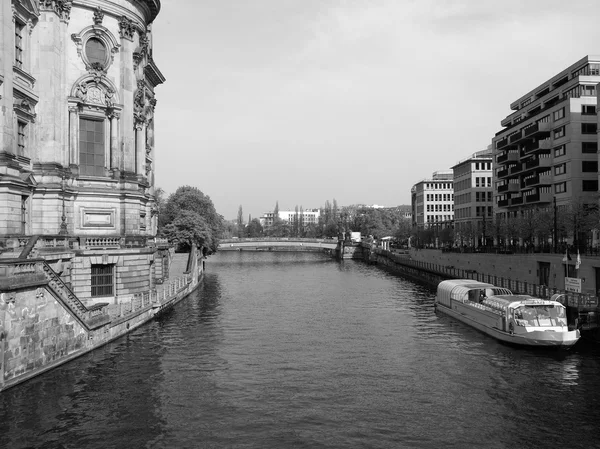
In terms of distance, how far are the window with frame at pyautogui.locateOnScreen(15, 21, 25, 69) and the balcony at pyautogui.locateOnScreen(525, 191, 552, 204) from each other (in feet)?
236

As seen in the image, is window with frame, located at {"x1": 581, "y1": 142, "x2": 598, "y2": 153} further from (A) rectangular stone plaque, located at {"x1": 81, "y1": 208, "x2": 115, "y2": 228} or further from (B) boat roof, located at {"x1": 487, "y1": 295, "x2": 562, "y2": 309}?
(A) rectangular stone plaque, located at {"x1": 81, "y1": 208, "x2": 115, "y2": 228}

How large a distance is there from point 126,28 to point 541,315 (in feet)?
128

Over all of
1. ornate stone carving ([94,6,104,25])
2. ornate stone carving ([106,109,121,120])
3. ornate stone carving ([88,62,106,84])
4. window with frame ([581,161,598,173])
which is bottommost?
window with frame ([581,161,598,173])

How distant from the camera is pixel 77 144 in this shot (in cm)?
4228

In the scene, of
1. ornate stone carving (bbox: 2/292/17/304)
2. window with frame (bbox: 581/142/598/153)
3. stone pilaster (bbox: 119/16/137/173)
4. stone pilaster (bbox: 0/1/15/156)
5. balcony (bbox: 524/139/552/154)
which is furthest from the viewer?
balcony (bbox: 524/139/552/154)

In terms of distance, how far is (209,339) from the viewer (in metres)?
38.7

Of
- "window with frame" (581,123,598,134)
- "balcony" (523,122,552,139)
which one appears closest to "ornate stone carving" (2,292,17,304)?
"window with frame" (581,123,598,134)

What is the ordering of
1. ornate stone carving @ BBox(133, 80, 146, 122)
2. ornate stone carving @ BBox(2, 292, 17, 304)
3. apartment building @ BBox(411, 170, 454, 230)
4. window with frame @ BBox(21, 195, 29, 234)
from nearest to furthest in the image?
ornate stone carving @ BBox(2, 292, 17, 304) < window with frame @ BBox(21, 195, 29, 234) < ornate stone carving @ BBox(133, 80, 146, 122) < apartment building @ BBox(411, 170, 454, 230)

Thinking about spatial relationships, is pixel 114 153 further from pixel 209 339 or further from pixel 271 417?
pixel 271 417

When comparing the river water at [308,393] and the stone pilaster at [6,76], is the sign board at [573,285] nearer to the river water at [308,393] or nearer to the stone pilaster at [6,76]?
the river water at [308,393]

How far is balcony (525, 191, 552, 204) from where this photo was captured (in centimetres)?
8085

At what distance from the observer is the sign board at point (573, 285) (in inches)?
1585

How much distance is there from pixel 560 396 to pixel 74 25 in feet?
137

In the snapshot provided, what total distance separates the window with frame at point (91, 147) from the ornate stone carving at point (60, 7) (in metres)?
7.76
